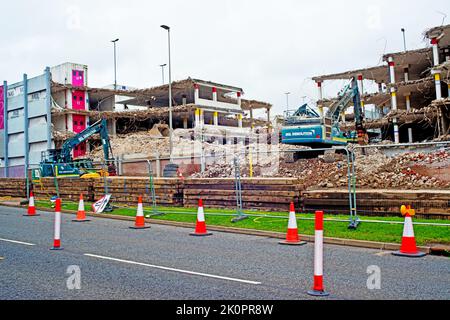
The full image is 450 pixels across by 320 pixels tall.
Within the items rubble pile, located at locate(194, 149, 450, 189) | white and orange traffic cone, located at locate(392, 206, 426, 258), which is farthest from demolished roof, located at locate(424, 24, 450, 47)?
white and orange traffic cone, located at locate(392, 206, 426, 258)

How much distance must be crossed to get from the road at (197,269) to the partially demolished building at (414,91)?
101 ft

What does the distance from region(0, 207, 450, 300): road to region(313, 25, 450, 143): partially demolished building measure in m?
30.7

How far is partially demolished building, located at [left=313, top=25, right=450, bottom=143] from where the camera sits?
43219mm

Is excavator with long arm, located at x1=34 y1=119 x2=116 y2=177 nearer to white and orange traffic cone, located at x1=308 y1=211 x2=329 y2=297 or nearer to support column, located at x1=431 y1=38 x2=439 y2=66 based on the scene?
white and orange traffic cone, located at x1=308 y1=211 x2=329 y2=297

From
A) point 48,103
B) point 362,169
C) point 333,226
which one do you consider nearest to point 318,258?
point 333,226

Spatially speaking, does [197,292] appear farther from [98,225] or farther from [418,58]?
[418,58]

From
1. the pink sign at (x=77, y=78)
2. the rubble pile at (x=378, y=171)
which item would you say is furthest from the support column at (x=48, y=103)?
the rubble pile at (x=378, y=171)

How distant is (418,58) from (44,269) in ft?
166

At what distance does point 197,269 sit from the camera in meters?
8.05

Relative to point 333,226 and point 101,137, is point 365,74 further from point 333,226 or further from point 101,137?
point 333,226

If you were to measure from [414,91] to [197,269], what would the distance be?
49819 millimetres

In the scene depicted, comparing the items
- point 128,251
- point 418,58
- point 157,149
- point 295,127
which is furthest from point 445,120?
point 128,251

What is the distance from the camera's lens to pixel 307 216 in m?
14.0

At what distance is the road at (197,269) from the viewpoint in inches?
254
